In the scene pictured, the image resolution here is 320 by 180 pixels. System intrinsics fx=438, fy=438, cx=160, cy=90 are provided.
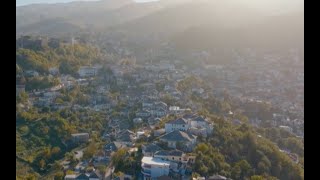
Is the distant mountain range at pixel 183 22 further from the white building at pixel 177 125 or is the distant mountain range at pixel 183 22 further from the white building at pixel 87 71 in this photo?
the white building at pixel 87 71

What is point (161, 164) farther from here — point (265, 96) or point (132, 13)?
point (132, 13)

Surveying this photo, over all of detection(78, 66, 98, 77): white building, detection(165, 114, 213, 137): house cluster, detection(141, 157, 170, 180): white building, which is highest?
detection(78, 66, 98, 77): white building

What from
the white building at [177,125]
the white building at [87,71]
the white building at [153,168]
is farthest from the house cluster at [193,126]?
the white building at [87,71]

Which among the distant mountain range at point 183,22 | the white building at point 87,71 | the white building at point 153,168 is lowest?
the white building at point 153,168

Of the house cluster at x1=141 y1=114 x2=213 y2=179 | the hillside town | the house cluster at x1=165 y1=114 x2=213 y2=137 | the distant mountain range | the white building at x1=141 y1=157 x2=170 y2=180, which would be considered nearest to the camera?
the white building at x1=141 y1=157 x2=170 y2=180

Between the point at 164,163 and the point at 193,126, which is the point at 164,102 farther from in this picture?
the point at 164,163

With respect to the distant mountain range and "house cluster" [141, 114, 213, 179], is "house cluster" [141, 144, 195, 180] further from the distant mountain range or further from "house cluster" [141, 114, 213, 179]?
the distant mountain range

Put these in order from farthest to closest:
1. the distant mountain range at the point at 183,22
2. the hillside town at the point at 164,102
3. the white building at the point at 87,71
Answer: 1. the distant mountain range at the point at 183,22
2. the white building at the point at 87,71
3. the hillside town at the point at 164,102

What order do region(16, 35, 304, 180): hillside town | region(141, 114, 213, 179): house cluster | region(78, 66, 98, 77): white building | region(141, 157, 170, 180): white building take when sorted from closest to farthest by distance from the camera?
region(141, 157, 170, 180): white building → region(141, 114, 213, 179): house cluster → region(16, 35, 304, 180): hillside town → region(78, 66, 98, 77): white building

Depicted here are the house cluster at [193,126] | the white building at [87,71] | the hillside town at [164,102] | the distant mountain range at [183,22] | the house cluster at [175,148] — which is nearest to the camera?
the house cluster at [175,148]

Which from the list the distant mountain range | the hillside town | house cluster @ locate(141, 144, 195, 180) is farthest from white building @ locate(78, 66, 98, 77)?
house cluster @ locate(141, 144, 195, 180)
